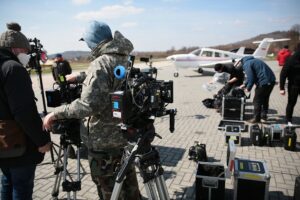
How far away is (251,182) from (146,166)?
1.88 m

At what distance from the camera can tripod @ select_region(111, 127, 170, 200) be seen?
179 centimetres

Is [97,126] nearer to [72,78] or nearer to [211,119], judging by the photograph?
[72,78]

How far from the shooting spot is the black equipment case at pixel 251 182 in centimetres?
300

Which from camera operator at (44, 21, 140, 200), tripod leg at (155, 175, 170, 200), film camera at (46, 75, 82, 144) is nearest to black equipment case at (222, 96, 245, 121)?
camera operator at (44, 21, 140, 200)

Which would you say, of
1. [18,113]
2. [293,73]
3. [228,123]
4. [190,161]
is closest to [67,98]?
[18,113]

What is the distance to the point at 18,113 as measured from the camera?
2.12 meters

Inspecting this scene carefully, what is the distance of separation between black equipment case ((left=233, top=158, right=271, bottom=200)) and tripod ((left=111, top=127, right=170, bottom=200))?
1493mm

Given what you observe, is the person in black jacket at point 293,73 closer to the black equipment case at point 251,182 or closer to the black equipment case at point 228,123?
the black equipment case at point 228,123

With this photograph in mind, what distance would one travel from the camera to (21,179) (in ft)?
7.76

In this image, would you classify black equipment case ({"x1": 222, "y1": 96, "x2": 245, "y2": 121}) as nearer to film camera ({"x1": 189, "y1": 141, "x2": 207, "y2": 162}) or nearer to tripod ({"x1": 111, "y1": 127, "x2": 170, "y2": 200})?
film camera ({"x1": 189, "y1": 141, "x2": 207, "y2": 162})

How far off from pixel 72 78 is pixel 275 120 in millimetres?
6591

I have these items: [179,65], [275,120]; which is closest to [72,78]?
[275,120]

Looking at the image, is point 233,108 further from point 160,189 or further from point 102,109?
point 102,109

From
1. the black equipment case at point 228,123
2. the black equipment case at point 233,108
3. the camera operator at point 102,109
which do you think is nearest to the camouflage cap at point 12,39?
the camera operator at point 102,109
